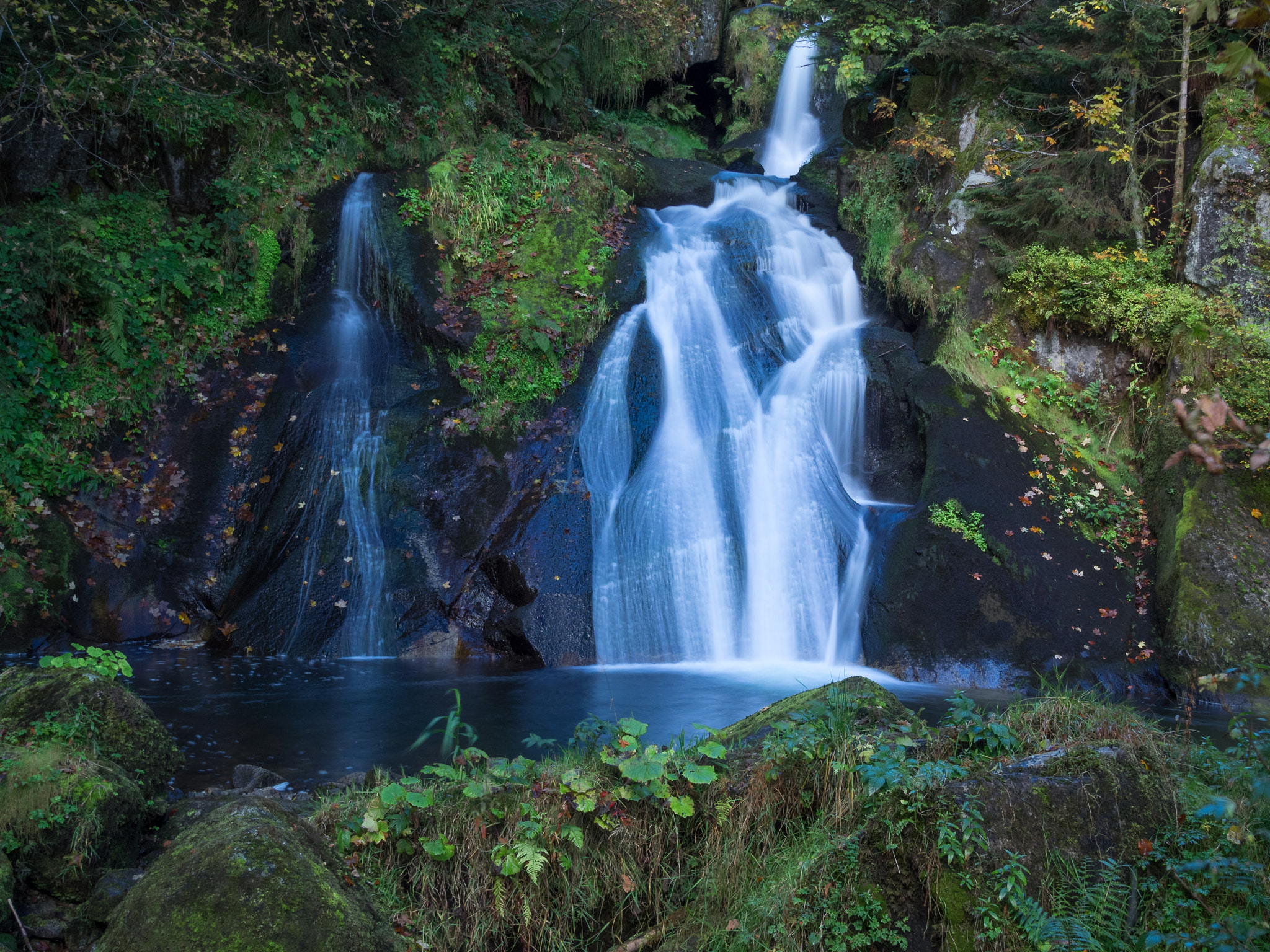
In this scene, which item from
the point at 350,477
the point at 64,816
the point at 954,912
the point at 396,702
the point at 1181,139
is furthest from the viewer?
the point at 1181,139

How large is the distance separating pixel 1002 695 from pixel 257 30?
13.6 m

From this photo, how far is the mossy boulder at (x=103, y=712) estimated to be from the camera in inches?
159

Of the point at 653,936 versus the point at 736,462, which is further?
the point at 736,462

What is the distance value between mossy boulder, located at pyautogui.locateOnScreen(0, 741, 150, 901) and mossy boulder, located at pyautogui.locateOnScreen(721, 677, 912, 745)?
9.68ft

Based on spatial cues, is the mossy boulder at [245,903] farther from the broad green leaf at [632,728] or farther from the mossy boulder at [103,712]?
the mossy boulder at [103,712]

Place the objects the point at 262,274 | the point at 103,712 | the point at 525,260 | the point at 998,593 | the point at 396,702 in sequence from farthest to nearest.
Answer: the point at 525,260 → the point at 262,274 → the point at 998,593 → the point at 396,702 → the point at 103,712

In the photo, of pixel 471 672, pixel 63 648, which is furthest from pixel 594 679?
pixel 63 648

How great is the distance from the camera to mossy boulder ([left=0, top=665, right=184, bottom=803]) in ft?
13.3

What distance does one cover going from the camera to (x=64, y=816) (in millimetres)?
3379

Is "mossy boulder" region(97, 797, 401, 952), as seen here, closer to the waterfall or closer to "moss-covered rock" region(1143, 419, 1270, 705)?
the waterfall

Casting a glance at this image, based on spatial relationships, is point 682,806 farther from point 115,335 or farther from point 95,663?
point 115,335

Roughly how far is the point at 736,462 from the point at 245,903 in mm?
7812

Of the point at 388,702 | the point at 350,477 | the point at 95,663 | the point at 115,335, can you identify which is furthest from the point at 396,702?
the point at 115,335

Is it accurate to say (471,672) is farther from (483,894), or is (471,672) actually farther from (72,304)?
(72,304)
